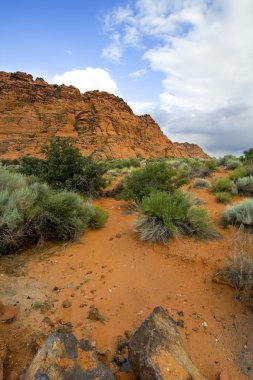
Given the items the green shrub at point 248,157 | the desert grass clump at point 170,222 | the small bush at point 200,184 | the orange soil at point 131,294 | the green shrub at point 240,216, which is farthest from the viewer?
the green shrub at point 248,157

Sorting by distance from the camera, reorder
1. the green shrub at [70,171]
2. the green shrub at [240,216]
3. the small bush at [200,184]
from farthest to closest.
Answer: the small bush at [200,184] < the green shrub at [70,171] < the green shrub at [240,216]

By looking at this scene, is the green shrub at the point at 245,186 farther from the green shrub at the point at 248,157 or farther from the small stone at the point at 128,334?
the small stone at the point at 128,334

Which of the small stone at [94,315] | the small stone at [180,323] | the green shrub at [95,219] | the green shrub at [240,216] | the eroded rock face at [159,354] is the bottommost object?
the small stone at [180,323]

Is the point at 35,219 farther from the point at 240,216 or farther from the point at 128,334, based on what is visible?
the point at 240,216

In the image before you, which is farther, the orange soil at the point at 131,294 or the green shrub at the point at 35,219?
the green shrub at the point at 35,219

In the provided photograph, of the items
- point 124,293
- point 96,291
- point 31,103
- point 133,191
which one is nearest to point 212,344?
point 124,293

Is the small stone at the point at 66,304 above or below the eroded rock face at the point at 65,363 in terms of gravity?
below

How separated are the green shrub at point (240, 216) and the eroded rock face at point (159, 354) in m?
3.32

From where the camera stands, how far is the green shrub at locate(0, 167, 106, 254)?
4.55 meters

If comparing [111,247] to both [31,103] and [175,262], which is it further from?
[31,103]

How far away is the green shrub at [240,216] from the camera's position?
5.01 meters

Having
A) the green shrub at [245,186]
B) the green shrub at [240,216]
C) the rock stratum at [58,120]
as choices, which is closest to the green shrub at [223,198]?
the green shrub at [245,186]

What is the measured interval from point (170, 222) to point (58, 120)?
5195cm

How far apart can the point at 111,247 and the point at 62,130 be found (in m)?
49.2
